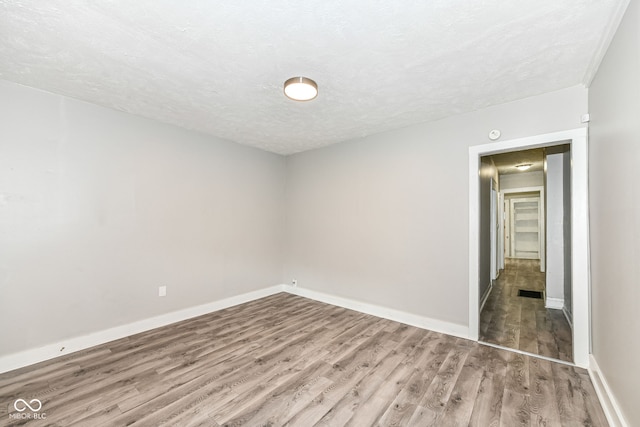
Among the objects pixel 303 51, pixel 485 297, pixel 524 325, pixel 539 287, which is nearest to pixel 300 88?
pixel 303 51

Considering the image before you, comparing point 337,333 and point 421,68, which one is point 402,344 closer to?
point 337,333

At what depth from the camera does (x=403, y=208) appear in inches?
143

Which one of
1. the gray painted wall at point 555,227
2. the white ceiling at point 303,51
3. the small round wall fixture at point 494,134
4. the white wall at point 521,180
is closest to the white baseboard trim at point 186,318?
the small round wall fixture at point 494,134

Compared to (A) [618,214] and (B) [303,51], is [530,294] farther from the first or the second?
(B) [303,51]

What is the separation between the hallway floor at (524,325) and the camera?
287 centimetres

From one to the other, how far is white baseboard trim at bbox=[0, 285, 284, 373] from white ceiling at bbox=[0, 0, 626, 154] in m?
2.43

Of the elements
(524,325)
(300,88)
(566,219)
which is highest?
(300,88)

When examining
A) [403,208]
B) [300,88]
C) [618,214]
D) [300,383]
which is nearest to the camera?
[618,214]

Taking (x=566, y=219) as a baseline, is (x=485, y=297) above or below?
below

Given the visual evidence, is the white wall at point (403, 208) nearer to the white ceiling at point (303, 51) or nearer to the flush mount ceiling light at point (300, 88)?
the white ceiling at point (303, 51)

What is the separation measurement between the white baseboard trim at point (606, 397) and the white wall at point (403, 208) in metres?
1.03

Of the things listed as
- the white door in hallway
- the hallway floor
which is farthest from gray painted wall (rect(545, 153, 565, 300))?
the white door in hallway

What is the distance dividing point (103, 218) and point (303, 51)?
2.72 m

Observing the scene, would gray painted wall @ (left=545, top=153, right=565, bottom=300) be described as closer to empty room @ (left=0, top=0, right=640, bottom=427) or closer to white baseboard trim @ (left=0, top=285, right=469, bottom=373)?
empty room @ (left=0, top=0, right=640, bottom=427)
